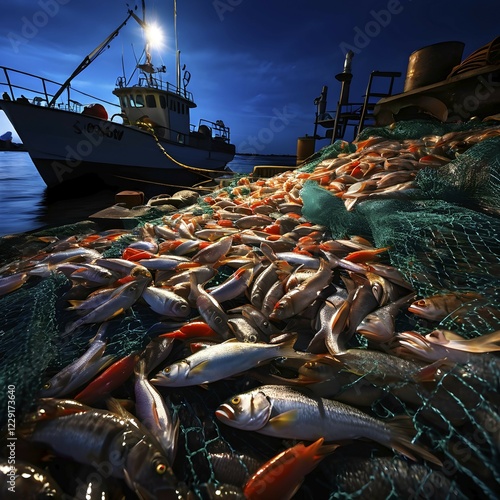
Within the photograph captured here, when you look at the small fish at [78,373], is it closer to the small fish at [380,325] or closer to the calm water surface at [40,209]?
the small fish at [380,325]

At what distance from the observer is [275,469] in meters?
1.16

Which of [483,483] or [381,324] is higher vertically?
[381,324]

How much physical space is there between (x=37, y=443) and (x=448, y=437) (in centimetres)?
201

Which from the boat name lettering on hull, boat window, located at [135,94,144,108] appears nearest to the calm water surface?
the boat name lettering on hull

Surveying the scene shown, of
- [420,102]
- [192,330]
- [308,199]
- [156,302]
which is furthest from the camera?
[420,102]

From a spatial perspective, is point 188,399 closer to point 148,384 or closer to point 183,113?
point 148,384

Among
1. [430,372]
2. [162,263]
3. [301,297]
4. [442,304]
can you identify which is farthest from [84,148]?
[430,372]

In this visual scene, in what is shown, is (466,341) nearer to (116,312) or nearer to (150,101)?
(116,312)

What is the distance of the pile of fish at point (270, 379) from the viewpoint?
47.3 inches

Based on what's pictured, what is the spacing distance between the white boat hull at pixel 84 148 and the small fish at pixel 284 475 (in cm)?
1295

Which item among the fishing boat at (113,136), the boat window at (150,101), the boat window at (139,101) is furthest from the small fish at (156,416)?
the boat window at (139,101)

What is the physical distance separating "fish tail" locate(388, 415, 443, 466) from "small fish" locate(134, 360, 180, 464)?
A: 110 cm

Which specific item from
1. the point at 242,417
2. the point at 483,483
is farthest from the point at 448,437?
the point at 242,417

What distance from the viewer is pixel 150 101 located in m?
20.8
